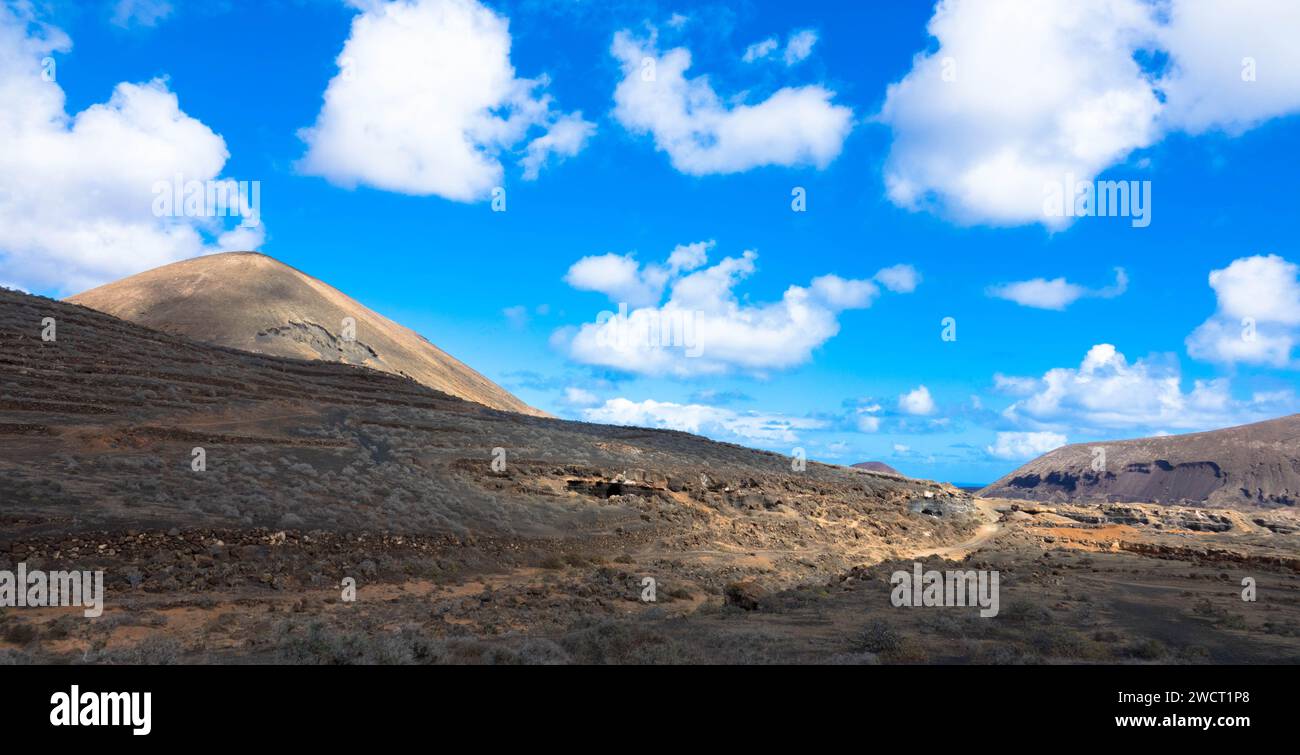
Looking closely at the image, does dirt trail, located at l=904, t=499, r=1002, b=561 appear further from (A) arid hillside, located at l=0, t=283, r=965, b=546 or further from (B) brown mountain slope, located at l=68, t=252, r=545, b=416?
(B) brown mountain slope, located at l=68, t=252, r=545, b=416

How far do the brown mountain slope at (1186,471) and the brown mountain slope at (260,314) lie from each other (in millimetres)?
100459

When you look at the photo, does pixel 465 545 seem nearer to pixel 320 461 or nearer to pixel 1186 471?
pixel 320 461

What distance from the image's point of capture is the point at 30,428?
2470 centimetres

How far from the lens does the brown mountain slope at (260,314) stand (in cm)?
7662

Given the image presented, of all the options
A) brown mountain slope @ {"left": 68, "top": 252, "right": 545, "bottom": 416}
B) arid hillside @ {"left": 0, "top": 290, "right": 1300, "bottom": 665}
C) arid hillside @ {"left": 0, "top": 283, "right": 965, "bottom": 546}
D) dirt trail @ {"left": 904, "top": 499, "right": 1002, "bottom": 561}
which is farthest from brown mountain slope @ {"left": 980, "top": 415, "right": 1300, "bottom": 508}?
brown mountain slope @ {"left": 68, "top": 252, "right": 545, "bottom": 416}

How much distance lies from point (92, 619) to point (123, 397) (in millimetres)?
23032

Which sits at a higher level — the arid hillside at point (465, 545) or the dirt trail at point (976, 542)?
the arid hillside at point (465, 545)

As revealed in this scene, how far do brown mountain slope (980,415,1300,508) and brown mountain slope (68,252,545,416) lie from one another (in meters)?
100

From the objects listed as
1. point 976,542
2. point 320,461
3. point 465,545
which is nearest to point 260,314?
point 320,461

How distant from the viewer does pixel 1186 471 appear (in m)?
113

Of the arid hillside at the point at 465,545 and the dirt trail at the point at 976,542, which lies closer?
the arid hillside at the point at 465,545

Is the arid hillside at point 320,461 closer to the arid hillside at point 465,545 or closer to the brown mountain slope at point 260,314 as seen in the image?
the arid hillside at point 465,545

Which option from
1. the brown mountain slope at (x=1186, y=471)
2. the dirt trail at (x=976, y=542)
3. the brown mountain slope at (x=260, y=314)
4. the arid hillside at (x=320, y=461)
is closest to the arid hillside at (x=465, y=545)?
the arid hillside at (x=320, y=461)
